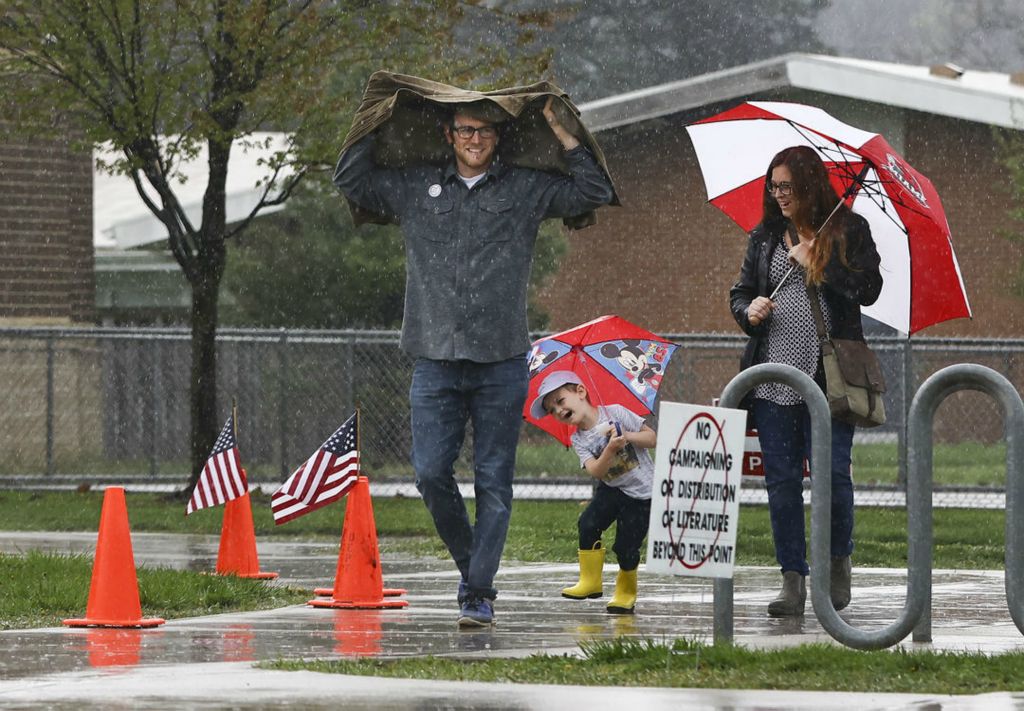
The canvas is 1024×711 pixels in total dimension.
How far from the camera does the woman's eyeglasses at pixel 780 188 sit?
8.82 metres

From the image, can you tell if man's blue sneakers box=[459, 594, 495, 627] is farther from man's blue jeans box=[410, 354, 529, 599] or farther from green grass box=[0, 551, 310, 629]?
green grass box=[0, 551, 310, 629]

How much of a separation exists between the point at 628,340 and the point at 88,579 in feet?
9.67

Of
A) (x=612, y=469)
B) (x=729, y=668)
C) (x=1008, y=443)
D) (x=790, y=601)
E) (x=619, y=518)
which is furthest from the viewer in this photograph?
(x=619, y=518)

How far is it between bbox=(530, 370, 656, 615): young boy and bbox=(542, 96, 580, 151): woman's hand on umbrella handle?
1374 mm

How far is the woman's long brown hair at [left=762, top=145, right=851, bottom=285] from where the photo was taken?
8.74m

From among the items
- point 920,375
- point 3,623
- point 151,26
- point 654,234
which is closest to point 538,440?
point 654,234

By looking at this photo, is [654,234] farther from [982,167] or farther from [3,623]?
[3,623]

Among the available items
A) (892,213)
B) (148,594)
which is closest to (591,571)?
(148,594)

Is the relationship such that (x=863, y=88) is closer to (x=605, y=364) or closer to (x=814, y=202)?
(x=605, y=364)

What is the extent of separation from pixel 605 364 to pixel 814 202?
4.45 feet

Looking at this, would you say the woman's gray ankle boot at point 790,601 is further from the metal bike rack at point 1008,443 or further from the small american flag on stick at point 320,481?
the small american flag on stick at point 320,481

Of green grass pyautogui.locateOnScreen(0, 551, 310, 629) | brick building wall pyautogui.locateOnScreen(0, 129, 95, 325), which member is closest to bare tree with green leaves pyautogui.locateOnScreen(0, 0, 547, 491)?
brick building wall pyautogui.locateOnScreen(0, 129, 95, 325)

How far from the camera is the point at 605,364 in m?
9.59

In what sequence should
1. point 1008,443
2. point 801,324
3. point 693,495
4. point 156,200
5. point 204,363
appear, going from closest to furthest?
point 693,495 < point 1008,443 < point 801,324 < point 204,363 < point 156,200
